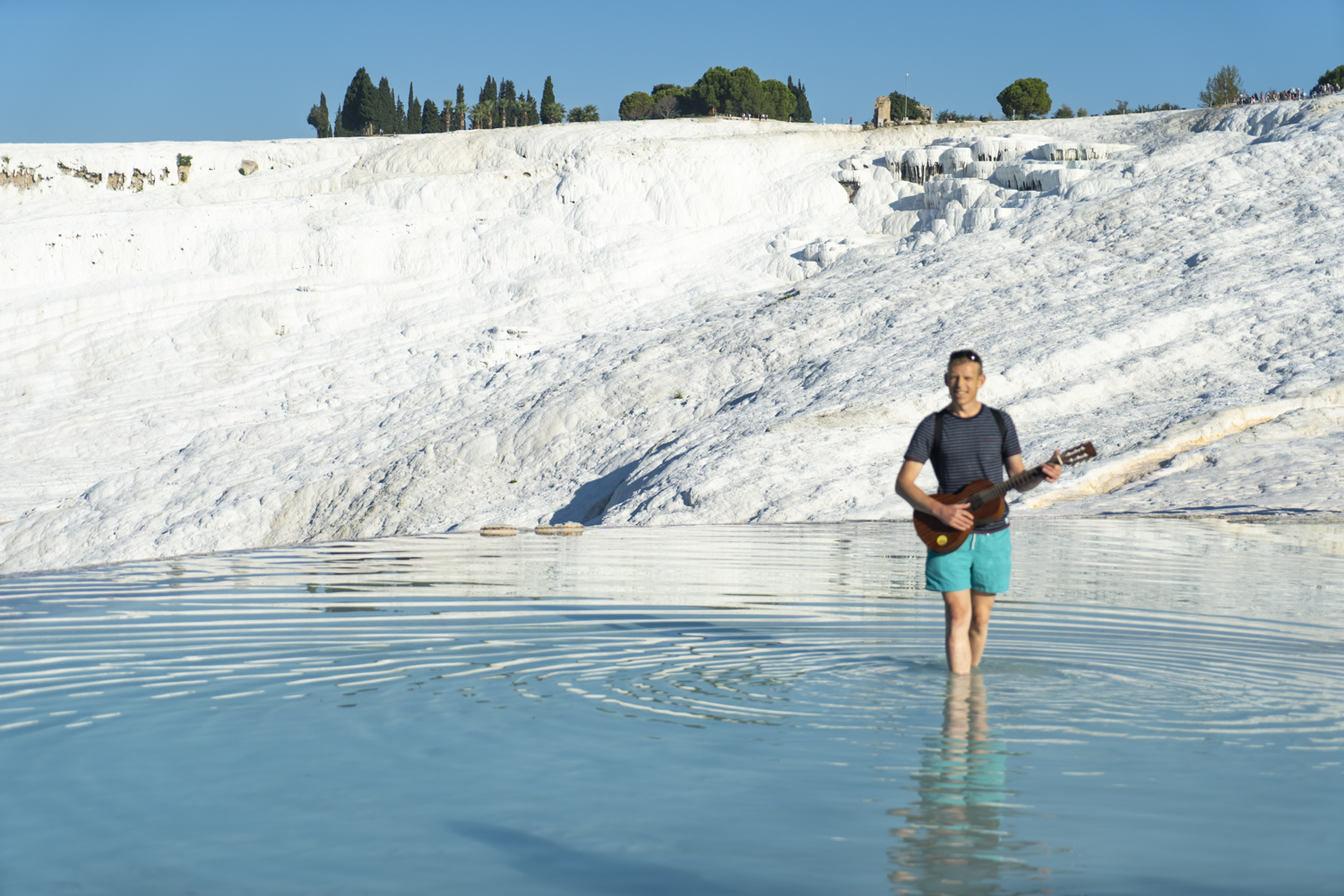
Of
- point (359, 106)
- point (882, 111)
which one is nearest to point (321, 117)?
point (359, 106)

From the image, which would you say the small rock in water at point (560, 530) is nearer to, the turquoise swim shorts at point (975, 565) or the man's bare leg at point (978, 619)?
the man's bare leg at point (978, 619)

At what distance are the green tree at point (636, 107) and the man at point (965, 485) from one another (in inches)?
3378

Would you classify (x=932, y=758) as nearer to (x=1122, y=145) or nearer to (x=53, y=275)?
(x=1122, y=145)

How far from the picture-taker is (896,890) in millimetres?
3508

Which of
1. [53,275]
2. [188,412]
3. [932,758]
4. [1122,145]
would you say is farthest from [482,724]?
[53,275]

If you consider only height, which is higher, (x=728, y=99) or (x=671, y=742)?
(x=728, y=99)

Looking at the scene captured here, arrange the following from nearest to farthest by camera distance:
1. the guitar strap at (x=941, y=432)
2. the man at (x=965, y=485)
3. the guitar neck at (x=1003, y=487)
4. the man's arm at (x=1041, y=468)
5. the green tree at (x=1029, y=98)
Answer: the man's arm at (x=1041, y=468) < the guitar neck at (x=1003, y=487) < the man at (x=965, y=485) < the guitar strap at (x=941, y=432) < the green tree at (x=1029, y=98)

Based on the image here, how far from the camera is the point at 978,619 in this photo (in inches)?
253

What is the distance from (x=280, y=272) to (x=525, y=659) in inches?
1433

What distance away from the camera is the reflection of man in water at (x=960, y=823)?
3.59 meters

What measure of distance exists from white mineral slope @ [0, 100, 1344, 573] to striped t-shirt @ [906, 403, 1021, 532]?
1029cm

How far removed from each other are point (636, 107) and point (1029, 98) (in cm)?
3355

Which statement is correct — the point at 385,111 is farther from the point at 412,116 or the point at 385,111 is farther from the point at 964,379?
the point at 964,379

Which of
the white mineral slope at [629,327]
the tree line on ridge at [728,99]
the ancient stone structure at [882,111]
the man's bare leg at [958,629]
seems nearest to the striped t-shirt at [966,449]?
the man's bare leg at [958,629]
